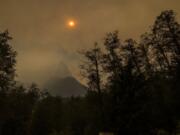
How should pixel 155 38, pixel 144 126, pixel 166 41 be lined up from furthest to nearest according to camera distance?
pixel 155 38
pixel 166 41
pixel 144 126

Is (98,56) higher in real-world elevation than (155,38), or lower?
lower

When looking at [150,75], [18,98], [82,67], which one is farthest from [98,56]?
[18,98]

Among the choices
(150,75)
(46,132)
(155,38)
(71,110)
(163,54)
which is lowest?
(46,132)

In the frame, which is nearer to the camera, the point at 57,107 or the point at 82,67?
the point at 82,67

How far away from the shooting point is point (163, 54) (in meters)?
32.7

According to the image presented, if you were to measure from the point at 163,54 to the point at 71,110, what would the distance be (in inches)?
1096

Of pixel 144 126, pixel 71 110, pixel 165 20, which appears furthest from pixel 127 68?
pixel 71 110

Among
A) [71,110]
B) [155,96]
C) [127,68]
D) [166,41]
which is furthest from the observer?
[71,110]

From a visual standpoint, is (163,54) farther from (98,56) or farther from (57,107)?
(57,107)

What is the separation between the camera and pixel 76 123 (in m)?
48.8

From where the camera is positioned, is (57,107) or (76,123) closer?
(76,123)

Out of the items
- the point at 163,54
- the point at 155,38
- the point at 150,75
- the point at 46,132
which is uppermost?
the point at 155,38

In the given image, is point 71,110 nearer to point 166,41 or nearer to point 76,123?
point 76,123

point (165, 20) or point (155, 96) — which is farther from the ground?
point (165, 20)
